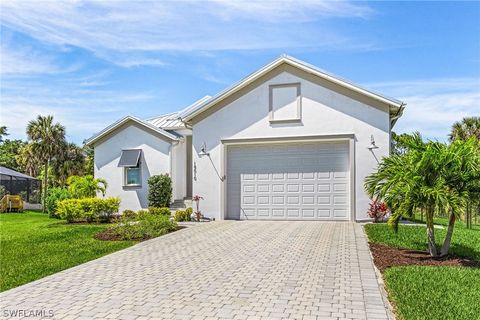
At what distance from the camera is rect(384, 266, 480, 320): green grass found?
482 cm

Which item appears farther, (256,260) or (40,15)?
(40,15)

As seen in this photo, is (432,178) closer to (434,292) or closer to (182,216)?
(434,292)

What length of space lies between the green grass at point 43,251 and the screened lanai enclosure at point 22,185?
56.2 feet

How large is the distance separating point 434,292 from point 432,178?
2.96 meters

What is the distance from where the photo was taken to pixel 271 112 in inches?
621

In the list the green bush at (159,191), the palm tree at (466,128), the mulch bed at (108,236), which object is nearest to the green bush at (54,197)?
the green bush at (159,191)

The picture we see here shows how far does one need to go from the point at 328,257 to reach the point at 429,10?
8558 mm

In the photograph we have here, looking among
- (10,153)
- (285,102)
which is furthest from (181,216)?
(10,153)

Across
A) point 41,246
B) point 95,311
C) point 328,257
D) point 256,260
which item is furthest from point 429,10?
point 41,246

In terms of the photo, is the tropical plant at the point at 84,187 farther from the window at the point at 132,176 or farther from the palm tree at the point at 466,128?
the palm tree at the point at 466,128

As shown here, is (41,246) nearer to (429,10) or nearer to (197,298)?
(197,298)

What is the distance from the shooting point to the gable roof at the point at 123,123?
18.4 meters

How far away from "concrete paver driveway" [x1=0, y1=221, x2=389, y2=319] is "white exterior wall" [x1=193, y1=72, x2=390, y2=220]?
539 centimetres

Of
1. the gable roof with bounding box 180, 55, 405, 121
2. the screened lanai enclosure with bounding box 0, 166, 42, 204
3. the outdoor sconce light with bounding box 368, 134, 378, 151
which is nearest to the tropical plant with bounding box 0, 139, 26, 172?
the screened lanai enclosure with bounding box 0, 166, 42, 204
